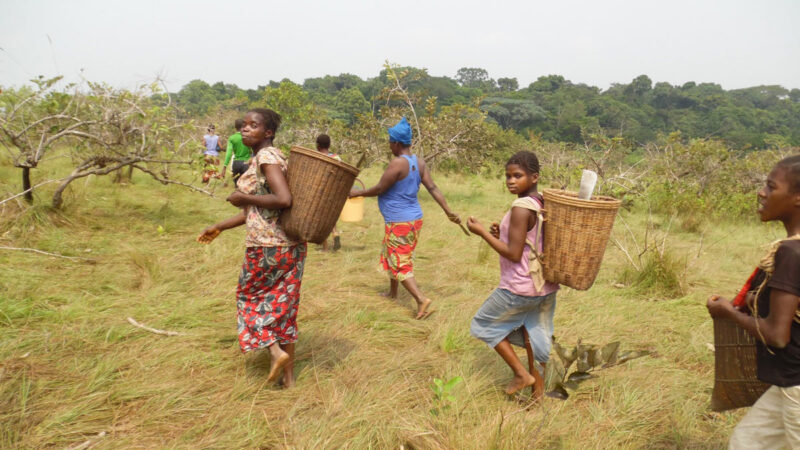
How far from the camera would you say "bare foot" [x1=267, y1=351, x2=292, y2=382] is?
2572mm

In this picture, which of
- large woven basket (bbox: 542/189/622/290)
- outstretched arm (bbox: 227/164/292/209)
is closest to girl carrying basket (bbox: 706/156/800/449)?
large woven basket (bbox: 542/189/622/290)

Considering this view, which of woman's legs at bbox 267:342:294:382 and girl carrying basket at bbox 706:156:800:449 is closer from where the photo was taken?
girl carrying basket at bbox 706:156:800:449

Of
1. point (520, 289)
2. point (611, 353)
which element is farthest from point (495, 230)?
Result: point (611, 353)

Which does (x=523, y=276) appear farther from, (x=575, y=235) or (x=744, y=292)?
(x=744, y=292)

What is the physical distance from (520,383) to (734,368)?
3.66 feet

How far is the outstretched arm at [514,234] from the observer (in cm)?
235

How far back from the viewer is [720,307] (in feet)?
5.53

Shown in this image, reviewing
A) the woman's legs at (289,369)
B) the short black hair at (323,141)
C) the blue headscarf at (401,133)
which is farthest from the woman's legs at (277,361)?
the short black hair at (323,141)

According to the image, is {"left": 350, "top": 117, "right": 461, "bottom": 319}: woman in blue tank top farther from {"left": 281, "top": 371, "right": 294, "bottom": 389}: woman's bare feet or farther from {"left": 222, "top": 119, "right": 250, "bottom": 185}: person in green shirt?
{"left": 222, "top": 119, "right": 250, "bottom": 185}: person in green shirt

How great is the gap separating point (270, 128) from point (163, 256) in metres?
3.27

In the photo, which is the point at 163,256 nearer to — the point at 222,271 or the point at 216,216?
the point at 222,271

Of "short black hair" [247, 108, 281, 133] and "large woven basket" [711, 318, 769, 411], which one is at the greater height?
"short black hair" [247, 108, 281, 133]

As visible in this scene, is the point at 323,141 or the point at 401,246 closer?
the point at 401,246

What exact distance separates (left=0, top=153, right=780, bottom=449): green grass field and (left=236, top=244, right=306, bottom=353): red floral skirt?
0.36 meters
